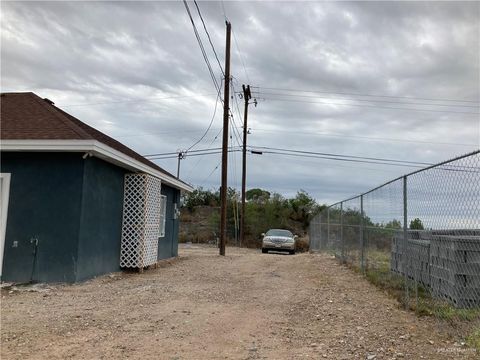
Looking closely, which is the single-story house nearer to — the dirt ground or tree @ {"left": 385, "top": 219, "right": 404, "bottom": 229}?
the dirt ground

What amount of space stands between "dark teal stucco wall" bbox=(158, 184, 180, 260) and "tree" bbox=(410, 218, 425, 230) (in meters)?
9.38

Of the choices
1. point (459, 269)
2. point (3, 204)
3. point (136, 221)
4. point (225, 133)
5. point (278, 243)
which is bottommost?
point (278, 243)

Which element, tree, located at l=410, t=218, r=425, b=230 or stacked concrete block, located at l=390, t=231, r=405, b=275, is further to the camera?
stacked concrete block, located at l=390, t=231, r=405, b=275

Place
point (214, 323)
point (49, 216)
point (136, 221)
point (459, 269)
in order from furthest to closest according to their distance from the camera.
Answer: point (136, 221)
point (49, 216)
point (459, 269)
point (214, 323)

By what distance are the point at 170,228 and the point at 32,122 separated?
6909 millimetres

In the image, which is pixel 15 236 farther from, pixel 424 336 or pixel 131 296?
pixel 424 336

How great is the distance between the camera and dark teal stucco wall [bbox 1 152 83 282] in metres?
9.40

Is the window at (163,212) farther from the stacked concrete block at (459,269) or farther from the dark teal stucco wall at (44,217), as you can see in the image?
the stacked concrete block at (459,269)

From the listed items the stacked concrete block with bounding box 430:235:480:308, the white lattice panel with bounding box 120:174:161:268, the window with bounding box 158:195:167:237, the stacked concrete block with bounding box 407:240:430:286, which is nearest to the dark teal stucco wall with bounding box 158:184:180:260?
the window with bounding box 158:195:167:237

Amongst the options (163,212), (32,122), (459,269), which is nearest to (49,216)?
(32,122)

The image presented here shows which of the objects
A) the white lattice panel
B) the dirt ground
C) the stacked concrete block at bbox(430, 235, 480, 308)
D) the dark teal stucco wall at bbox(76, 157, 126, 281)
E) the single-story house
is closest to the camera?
the dirt ground

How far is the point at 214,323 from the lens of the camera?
6164 mm

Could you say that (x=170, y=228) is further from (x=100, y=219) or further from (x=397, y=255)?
(x=397, y=255)

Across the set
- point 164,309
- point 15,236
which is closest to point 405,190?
point 164,309
